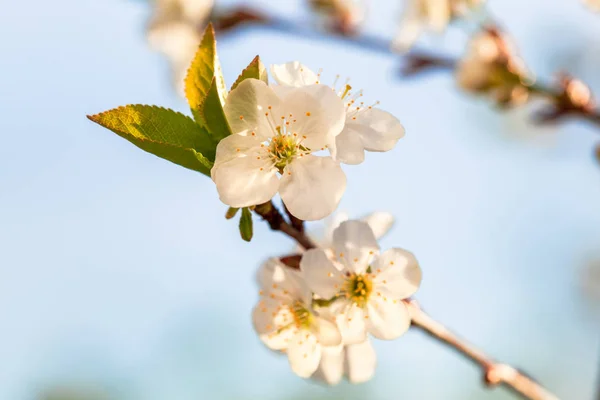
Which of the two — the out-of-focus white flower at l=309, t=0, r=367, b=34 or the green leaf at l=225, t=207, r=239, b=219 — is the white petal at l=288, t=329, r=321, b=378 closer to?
the green leaf at l=225, t=207, r=239, b=219

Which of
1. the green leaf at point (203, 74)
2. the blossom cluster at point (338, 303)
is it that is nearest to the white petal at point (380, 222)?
the blossom cluster at point (338, 303)

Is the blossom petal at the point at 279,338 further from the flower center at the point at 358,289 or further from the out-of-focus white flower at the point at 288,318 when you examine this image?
the flower center at the point at 358,289

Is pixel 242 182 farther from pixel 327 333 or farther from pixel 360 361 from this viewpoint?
pixel 360 361

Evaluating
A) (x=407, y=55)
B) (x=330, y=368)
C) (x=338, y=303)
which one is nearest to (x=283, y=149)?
(x=338, y=303)

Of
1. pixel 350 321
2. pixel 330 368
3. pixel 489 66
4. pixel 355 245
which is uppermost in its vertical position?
pixel 489 66

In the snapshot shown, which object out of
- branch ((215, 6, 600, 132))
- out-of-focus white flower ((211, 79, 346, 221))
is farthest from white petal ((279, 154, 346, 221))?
branch ((215, 6, 600, 132))

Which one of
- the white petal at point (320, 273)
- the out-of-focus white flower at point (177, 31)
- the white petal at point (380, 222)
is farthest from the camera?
the out-of-focus white flower at point (177, 31)

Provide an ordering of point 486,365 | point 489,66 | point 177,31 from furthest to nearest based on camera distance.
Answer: point 177,31
point 489,66
point 486,365

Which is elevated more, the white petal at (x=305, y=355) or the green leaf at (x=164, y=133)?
the green leaf at (x=164, y=133)

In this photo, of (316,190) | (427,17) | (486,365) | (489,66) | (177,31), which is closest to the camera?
(316,190)
